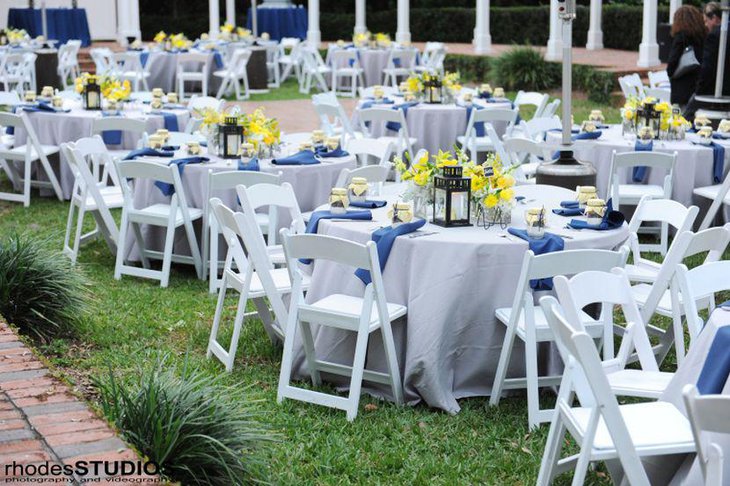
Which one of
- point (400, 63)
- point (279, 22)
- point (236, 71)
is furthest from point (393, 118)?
point (279, 22)

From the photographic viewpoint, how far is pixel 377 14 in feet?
107

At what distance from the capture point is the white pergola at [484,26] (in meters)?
19.3

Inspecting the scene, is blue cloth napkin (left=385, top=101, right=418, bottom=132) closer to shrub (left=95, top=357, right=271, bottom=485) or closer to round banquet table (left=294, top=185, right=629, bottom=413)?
round banquet table (left=294, top=185, right=629, bottom=413)

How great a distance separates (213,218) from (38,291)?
1474mm

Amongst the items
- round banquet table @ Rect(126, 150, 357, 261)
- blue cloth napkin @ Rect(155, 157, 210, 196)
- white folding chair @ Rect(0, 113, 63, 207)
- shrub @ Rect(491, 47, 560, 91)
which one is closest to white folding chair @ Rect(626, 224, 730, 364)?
round banquet table @ Rect(126, 150, 357, 261)

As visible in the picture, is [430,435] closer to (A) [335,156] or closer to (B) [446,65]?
(A) [335,156]

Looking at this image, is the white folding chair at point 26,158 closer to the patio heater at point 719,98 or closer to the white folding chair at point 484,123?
the white folding chair at point 484,123

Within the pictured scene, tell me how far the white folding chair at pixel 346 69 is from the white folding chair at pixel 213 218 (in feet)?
38.2

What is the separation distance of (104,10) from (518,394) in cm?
2422

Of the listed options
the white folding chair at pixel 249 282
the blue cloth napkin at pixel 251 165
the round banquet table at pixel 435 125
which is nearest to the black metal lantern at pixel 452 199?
the white folding chair at pixel 249 282

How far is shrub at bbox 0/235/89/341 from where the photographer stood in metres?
6.29

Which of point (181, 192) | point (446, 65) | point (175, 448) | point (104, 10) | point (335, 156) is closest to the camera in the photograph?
point (175, 448)

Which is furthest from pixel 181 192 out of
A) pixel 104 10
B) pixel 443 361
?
pixel 104 10

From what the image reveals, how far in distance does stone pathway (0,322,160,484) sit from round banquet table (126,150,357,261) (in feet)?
11.0
